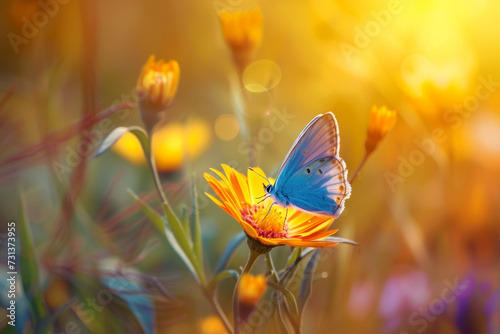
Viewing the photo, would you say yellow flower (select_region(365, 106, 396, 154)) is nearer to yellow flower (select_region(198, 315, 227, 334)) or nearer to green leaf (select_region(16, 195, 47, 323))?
yellow flower (select_region(198, 315, 227, 334))

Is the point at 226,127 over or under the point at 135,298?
over

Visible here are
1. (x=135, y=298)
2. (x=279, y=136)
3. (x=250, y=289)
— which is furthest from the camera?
(x=279, y=136)

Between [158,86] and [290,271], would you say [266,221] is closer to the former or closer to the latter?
A: [290,271]

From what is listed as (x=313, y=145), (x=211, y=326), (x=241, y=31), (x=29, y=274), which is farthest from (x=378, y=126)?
(x=29, y=274)

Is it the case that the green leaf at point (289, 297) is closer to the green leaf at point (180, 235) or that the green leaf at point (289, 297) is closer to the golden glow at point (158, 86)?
the green leaf at point (180, 235)

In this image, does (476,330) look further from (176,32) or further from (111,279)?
(176,32)

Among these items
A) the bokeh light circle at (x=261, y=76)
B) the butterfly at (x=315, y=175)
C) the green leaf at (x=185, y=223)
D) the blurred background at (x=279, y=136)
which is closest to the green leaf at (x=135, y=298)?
the blurred background at (x=279, y=136)

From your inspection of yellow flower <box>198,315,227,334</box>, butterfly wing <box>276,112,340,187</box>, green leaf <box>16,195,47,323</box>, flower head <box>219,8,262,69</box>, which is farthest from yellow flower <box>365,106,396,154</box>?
green leaf <box>16,195,47,323</box>

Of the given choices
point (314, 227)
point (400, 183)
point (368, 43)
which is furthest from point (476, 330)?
point (368, 43)
